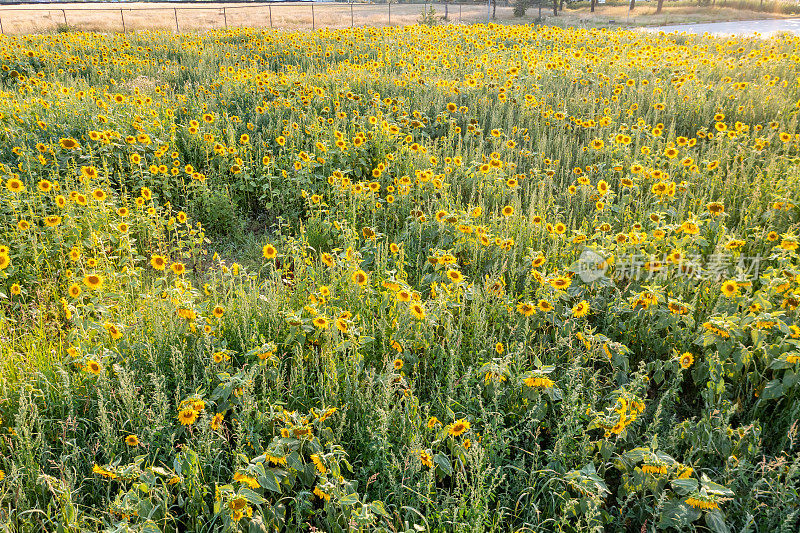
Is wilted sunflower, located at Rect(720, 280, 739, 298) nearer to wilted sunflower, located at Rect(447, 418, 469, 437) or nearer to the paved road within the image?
wilted sunflower, located at Rect(447, 418, 469, 437)

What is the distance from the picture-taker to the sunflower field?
210cm

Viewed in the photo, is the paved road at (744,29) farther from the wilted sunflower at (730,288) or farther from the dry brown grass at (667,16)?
the wilted sunflower at (730,288)

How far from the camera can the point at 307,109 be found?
7316 mm

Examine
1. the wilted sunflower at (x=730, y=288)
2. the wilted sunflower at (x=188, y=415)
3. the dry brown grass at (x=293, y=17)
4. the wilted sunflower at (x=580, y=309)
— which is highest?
the dry brown grass at (x=293, y=17)

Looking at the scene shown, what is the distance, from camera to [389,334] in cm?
305

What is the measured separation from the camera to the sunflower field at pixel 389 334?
210 centimetres

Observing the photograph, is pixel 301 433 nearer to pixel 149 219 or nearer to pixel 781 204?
pixel 149 219

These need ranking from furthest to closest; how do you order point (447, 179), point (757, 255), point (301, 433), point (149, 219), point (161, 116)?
point (161, 116), point (447, 179), point (149, 219), point (757, 255), point (301, 433)

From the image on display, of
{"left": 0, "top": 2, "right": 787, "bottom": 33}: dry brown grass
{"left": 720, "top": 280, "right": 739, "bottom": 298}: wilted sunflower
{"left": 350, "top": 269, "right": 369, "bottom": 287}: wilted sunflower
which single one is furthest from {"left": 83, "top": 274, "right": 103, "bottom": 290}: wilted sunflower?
{"left": 0, "top": 2, "right": 787, "bottom": 33}: dry brown grass

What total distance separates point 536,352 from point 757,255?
7.61 feet


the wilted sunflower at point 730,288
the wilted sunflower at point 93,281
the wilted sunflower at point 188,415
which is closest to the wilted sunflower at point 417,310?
the wilted sunflower at point 188,415

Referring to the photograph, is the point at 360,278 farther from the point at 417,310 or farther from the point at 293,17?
the point at 293,17

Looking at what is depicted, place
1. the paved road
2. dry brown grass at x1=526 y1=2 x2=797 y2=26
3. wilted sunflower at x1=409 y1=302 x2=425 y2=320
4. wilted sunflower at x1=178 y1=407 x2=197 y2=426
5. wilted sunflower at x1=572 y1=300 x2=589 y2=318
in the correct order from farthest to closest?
dry brown grass at x1=526 y1=2 x2=797 y2=26
the paved road
wilted sunflower at x1=572 y1=300 x2=589 y2=318
wilted sunflower at x1=409 y1=302 x2=425 y2=320
wilted sunflower at x1=178 y1=407 x2=197 y2=426

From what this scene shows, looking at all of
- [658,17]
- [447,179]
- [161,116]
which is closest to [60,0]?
[658,17]
